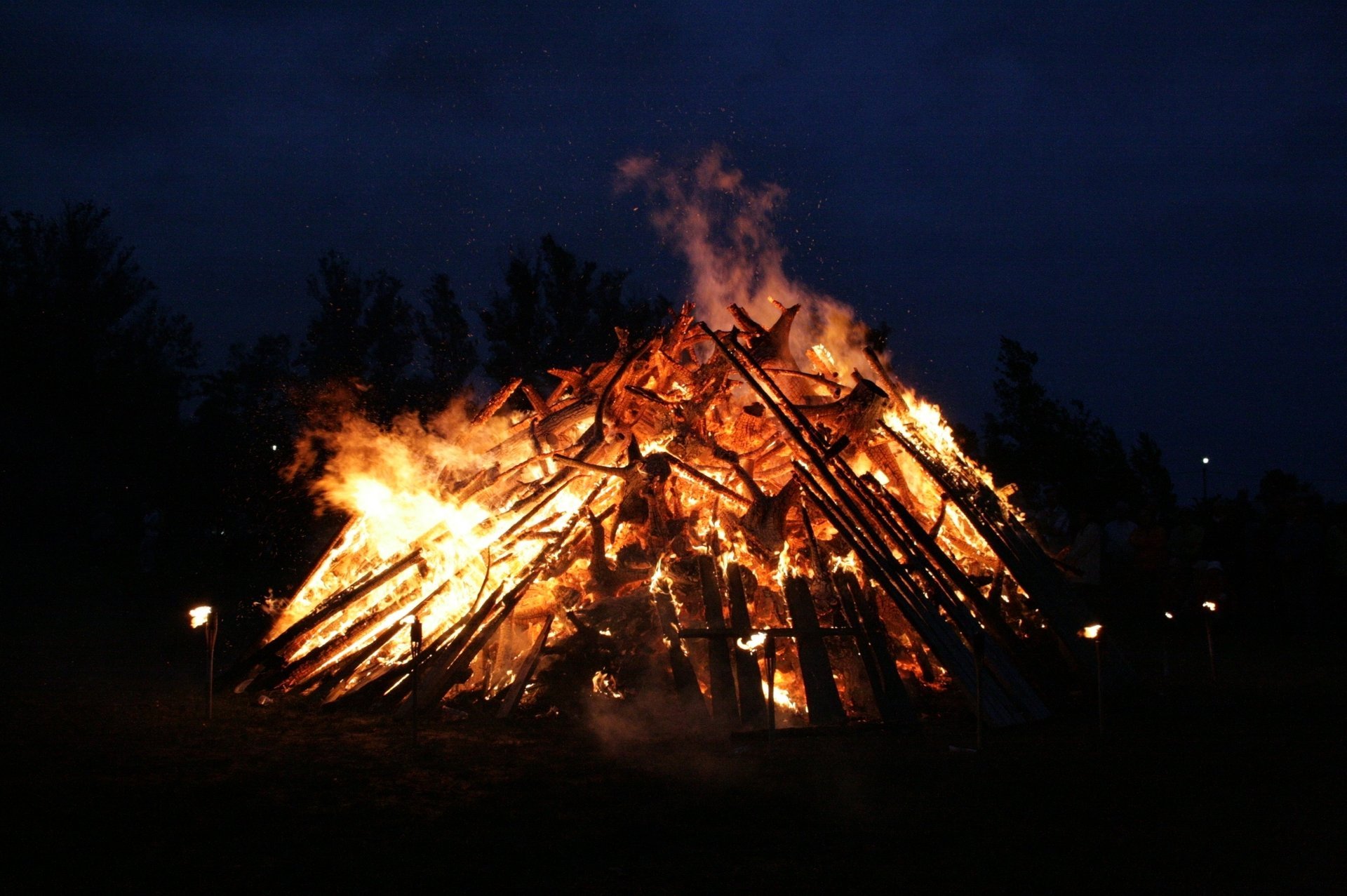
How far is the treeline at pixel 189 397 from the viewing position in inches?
846

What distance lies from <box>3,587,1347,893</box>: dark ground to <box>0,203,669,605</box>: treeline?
11.0m

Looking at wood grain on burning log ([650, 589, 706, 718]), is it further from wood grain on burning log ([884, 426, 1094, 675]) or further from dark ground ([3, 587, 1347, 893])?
wood grain on burning log ([884, 426, 1094, 675])

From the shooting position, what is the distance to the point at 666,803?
5.34 metres

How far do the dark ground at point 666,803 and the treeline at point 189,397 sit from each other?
36.1 ft

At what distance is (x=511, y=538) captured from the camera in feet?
30.9

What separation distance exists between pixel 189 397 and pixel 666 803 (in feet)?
89.8

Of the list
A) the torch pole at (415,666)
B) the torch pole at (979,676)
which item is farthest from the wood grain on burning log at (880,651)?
the torch pole at (415,666)

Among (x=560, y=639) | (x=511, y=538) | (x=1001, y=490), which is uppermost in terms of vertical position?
(x=1001, y=490)

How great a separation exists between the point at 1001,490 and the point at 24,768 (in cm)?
959

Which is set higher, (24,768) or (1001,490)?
(1001,490)

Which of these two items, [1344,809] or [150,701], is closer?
[1344,809]

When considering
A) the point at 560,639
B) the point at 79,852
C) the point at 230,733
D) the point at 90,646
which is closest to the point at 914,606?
the point at 560,639

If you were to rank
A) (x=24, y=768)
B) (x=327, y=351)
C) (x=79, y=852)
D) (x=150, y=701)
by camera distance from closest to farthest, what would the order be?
(x=79, y=852), (x=24, y=768), (x=150, y=701), (x=327, y=351)

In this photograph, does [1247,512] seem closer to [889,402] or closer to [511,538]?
[889,402]
